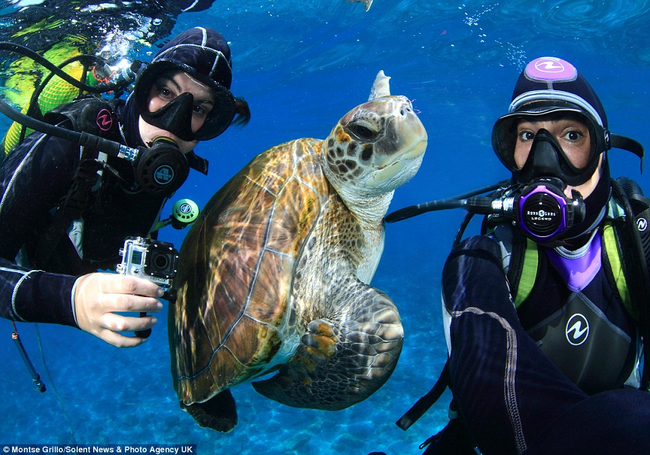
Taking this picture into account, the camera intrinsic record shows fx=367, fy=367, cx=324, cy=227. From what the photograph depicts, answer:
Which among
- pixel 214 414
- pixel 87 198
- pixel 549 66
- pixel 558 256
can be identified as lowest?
pixel 214 414

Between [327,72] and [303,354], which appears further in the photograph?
[327,72]

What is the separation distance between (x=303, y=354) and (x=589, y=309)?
59.2 inches

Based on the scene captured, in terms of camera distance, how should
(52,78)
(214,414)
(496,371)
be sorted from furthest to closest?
(52,78) → (214,414) → (496,371)

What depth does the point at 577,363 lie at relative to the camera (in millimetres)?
1678

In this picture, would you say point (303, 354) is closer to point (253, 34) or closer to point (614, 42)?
point (253, 34)

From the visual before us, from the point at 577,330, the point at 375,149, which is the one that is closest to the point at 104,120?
the point at 375,149

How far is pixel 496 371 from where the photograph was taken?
118 centimetres

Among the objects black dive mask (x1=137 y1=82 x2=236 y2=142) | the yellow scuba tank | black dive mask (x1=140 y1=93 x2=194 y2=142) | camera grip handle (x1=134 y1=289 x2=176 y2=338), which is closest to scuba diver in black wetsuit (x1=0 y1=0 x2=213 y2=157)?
the yellow scuba tank

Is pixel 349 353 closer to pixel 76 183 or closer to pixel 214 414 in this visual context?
pixel 214 414

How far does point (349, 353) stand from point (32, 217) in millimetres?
1931

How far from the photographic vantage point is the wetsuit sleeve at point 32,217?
1.54m

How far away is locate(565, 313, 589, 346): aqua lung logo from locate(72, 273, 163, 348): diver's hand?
5.88 ft

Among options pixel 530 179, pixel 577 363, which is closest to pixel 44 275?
pixel 530 179

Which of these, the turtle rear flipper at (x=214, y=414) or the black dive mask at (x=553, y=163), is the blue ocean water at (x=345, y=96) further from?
the black dive mask at (x=553, y=163)
